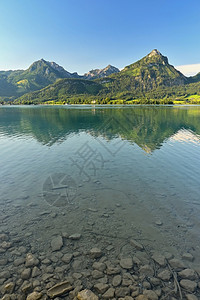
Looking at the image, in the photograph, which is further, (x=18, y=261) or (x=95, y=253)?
(x=95, y=253)

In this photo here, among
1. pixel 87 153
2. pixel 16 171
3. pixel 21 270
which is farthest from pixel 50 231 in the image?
pixel 87 153

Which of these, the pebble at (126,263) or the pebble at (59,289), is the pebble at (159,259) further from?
the pebble at (59,289)

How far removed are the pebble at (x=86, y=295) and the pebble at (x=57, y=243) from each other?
3.63m

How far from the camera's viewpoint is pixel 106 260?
1073cm

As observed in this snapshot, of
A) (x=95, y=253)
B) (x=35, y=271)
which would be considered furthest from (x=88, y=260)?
(x=35, y=271)

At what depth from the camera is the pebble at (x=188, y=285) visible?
894 cm

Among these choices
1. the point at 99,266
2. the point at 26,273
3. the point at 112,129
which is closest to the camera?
the point at 26,273

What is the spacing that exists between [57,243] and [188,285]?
841 centimetres

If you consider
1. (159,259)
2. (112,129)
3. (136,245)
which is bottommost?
(159,259)

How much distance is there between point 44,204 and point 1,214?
150 inches

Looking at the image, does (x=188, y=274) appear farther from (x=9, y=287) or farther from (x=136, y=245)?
(x=9, y=287)

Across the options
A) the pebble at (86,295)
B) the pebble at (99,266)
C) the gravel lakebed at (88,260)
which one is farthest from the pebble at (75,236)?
the pebble at (86,295)

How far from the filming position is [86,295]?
8414 millimetres

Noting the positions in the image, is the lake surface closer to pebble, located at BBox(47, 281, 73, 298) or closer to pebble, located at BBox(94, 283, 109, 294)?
pebble, located at BBox(47, 281, 73, 298)
